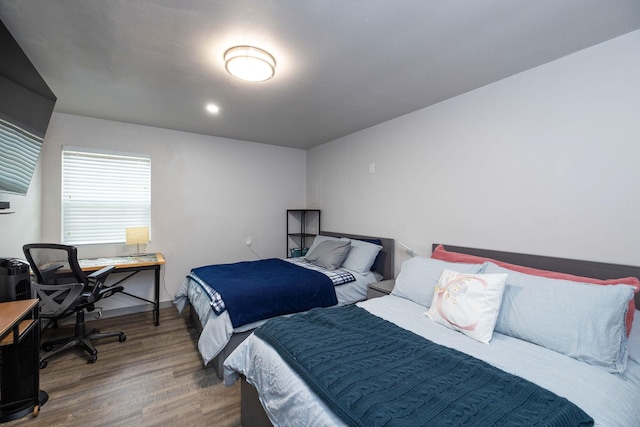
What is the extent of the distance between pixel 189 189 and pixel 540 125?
3930mm

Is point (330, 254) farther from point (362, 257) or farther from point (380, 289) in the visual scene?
point (380, 289)

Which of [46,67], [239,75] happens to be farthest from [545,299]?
[46,67]

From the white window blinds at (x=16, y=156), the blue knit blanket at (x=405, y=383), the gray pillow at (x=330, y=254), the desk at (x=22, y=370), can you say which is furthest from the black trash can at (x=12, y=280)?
the gray pillow at (x=330, y=254)

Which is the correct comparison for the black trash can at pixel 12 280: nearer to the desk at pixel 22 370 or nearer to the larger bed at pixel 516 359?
the desk at pixel 22 370

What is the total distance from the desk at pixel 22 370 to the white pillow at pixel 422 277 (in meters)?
2.49

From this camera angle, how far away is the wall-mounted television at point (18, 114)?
172 cm

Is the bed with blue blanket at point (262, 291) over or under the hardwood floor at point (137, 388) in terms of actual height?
over

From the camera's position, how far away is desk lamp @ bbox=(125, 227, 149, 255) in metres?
3.26

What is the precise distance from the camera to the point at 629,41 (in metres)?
1.65

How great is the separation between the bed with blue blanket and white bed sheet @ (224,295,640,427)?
0.55m

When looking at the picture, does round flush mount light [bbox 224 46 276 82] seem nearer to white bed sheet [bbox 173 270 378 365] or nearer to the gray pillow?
white bed sheet [bbox 173 270 378 365]

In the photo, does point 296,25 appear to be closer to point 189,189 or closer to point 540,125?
point 540,125

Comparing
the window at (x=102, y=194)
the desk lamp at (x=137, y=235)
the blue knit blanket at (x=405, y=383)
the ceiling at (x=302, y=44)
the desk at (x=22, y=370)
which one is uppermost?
the ceiling at (x=302, y=44)

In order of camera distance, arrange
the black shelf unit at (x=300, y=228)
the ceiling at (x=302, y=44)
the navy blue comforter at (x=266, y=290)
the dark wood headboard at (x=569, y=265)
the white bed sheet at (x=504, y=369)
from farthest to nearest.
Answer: the black shelf unit at (x=300, y=228) → the navy blue comforter at (x=266, y=290) → the dark wood headboard at (x=569, y=265) → the ceiling at (x=302, y=44) → the white bed sheet at (x=504, y=369)
